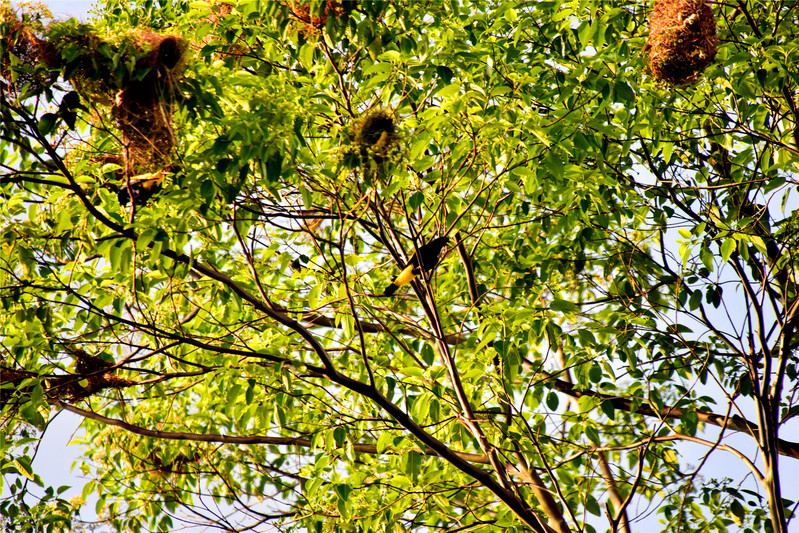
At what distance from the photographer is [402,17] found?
371 cm

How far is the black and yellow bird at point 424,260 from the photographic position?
394 centimetres

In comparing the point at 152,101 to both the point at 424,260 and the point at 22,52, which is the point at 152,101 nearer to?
the point at 22,52

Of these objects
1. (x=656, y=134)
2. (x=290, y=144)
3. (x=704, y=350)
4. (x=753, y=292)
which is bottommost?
(x=290, y=144)

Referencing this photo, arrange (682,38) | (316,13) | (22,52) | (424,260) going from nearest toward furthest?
(22,52) → (316,13) → (682,38) → (424,260)

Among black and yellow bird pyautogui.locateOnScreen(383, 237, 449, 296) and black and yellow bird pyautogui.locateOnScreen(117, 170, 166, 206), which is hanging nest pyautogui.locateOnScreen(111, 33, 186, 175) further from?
black and yellow bird pyautogui.locateOnScreen(383, 237, 449, 296)

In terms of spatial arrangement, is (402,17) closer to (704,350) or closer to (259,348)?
(259,348)

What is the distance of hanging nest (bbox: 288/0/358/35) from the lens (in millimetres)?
3246

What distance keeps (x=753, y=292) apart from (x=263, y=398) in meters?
3.73

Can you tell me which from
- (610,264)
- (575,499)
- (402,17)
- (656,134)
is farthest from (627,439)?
(402,17)

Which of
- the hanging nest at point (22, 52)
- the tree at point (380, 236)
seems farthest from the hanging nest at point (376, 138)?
the hanging nest at point (22, 52)

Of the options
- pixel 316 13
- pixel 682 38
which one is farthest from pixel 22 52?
pixel 682 38

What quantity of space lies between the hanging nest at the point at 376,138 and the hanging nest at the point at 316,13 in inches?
23.5

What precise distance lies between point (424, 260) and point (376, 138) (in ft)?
3.88

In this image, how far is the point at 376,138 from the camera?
303 centimetres
